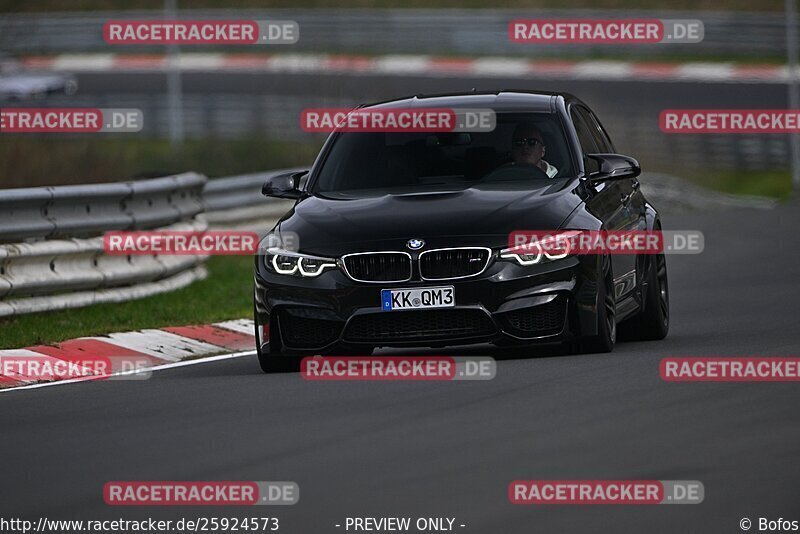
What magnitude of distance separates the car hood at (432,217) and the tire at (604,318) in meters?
0.43

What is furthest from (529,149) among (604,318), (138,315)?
(138,315)

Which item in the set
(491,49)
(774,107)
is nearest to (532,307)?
(774,107)

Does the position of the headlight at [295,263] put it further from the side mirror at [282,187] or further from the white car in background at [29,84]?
the white car in background at [29,84]

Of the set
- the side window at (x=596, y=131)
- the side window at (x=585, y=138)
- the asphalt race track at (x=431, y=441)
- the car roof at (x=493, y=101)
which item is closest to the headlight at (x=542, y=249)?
the asphalt race track at (x=431, y=441)

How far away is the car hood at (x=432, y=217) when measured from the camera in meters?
10.4

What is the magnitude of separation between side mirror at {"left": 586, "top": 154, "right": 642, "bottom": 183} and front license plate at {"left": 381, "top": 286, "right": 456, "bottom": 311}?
156 cm

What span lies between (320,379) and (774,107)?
35506 millimetres

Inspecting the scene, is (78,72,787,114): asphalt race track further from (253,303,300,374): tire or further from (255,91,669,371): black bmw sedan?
(253,303,300,374): tire

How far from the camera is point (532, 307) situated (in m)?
10.4

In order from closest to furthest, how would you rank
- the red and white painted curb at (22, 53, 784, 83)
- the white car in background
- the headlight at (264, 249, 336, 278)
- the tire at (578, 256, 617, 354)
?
1. the headlight at (264, 249, 336, 278)
2. the tire at (578, 256, 617, 354)
3. the red and white painted curb at (22, 53, 784, 83)
4. the white car in background

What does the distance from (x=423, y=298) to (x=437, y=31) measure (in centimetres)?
4286

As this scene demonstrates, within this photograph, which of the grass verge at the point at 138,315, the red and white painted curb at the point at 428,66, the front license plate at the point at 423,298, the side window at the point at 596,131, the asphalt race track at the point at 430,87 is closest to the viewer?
the front license plate at the point at 423,298

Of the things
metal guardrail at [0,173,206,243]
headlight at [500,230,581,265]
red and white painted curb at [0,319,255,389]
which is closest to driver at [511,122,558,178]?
headlight at [500,230,581,265]

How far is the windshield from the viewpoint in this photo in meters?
11.4
